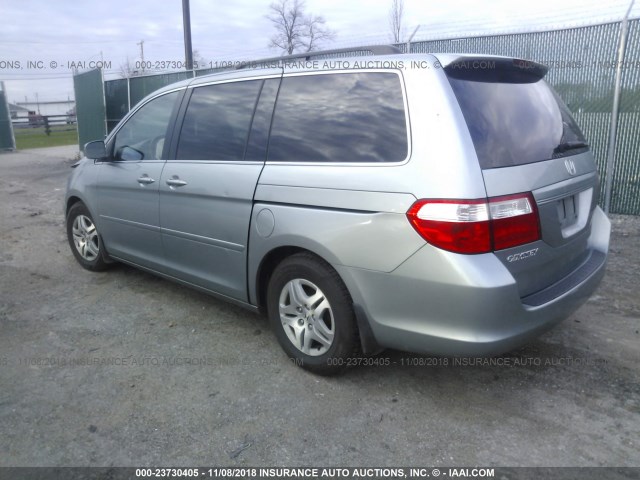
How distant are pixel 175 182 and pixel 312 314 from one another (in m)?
1.53

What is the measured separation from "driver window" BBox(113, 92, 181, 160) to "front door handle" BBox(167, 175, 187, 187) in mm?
351

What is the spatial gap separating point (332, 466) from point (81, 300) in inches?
118

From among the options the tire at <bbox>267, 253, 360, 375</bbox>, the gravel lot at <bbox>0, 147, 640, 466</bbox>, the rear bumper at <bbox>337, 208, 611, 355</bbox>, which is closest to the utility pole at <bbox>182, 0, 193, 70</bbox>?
the gravel lot at <bbox>0, 147, 640, 466</bbox>

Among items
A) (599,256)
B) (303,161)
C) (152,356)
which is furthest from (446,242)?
(152,356)

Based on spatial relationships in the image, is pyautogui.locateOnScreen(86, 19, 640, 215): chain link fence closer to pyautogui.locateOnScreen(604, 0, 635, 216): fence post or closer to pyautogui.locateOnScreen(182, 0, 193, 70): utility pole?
pyautogui.locateOnScreen(604, 0, 635, 216): fence post

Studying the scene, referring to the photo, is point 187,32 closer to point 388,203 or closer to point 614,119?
point 614,119

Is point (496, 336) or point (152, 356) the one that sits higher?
point (496, 336)

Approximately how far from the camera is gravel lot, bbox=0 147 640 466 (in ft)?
8.04

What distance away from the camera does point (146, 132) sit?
14.1ft

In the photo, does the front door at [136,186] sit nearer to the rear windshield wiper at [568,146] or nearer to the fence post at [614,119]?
the rear windshield wiper at [568,146]

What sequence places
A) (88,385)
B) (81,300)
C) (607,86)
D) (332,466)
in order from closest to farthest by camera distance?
(332,466), (88,385), (81,300), (607,86)

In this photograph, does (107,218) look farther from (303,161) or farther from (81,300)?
(303,161)

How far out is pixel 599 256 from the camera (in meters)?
3.20

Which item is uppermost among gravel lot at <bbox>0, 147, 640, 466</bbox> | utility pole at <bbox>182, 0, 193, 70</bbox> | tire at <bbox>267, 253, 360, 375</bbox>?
utility pole at <bbox>182, 0, 193, 70</bbox>
